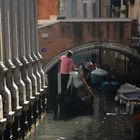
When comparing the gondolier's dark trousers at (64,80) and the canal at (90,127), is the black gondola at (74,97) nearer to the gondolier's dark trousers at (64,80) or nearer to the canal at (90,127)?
the gondolier's dark trousers at (64,80)

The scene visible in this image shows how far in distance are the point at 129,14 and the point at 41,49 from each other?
5.19m

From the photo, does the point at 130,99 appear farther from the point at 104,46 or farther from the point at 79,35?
the point at 79,35

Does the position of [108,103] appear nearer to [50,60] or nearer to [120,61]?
[50,60]

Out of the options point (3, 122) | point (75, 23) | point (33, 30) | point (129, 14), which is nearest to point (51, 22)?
point (75, 23)

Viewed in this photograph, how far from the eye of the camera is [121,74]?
73.9ft

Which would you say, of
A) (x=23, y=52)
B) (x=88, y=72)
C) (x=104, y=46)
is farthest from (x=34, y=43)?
(x=88, y=72)

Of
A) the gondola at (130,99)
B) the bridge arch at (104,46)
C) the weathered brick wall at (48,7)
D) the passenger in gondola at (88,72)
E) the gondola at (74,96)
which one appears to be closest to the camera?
the gondola at (130,99)

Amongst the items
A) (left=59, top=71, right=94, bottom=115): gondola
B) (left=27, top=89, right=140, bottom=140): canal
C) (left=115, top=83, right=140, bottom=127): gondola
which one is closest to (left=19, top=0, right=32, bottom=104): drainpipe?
(left=27, top=89, right=140, bottom=140): canal

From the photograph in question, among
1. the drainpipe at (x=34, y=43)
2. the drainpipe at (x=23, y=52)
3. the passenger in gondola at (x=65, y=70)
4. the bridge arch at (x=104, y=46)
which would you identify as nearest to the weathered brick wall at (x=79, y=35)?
the bridge arch at (x=104, y=46)

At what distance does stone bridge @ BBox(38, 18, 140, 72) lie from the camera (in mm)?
17062

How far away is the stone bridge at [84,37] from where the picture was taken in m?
17.1

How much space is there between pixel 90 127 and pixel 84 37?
4943mm

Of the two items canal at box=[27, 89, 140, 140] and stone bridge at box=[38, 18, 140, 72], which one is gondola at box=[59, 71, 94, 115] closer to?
canal at box=[27, 89, 140, 140]

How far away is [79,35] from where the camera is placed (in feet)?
56.6
